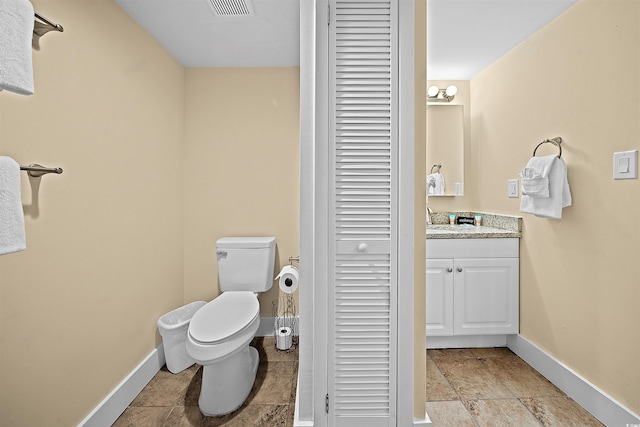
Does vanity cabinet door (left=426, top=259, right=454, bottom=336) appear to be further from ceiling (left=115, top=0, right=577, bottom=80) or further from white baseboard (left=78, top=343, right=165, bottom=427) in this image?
white baseboard (left=78, top=343, right=165, bottom=427)

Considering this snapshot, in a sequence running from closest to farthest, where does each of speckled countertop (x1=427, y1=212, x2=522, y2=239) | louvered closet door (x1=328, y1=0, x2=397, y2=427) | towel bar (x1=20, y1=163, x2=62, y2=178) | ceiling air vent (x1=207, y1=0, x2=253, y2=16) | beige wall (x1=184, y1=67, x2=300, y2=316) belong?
towel bar (x1=20, y1=163, x2=62, y2=178), louvered closet door (x1=328, y1=0, x2=397, y2=427), ceiling air vent (x1=207, y1=0, x2=253, y2=16), speckled countertop (x1=427, y1=212, x2=522, y2=239), beige wall (x1=184, y1=67, x2=300, y2=316)

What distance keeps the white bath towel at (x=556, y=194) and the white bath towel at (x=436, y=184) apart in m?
0.92

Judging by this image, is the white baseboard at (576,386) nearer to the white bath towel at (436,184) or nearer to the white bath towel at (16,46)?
the white bath towel at (436,184)

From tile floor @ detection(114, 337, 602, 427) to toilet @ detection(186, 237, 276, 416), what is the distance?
9 cm

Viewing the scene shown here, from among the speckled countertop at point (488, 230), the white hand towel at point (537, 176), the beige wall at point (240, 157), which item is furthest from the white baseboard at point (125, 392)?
the white hand towel at point (537, 176)

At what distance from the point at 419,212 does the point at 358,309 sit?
511mm

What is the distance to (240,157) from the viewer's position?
264 centimetres

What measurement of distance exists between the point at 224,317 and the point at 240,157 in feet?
4.21

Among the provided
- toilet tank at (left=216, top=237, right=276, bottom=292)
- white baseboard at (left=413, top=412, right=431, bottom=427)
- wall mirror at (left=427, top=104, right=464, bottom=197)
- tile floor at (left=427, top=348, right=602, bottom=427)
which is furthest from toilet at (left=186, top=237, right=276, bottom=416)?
wall mirror at (left=427, top=104, right=464, bottom=197)

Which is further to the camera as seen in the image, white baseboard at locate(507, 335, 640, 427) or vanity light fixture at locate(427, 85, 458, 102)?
vanity light fixture at locate(427, 85, 458, 102)

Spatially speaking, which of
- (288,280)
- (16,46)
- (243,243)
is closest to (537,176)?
(288,280)

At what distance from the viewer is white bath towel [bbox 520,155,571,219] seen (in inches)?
72.6

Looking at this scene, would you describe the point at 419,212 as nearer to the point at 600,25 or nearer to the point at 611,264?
the point at 611,264

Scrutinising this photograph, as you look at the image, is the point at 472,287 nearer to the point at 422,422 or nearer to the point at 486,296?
the point at 486,296
